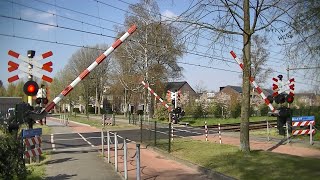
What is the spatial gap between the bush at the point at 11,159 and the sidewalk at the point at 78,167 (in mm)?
1786

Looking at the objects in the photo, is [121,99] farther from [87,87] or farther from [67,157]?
[67,157]

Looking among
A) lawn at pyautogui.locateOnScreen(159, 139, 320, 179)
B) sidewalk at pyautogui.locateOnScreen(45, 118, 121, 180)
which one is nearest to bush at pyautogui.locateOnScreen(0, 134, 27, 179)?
sidewalk at pyautogui.locateOnScreen(45, 118, 121, 180)

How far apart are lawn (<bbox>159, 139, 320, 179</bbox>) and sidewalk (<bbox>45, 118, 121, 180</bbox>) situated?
2.79 m

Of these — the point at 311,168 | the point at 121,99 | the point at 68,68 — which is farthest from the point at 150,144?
the point at 121,99

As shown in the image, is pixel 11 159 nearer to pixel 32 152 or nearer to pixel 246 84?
pixel 32 152

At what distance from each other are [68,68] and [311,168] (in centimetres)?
5862

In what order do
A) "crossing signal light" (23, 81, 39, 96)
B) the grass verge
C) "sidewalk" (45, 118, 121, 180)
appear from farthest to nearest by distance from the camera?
"crossing signal light" (23, 81, 39, 96)
"sidewalk" (45, 118, 121, 180)
the grass verge

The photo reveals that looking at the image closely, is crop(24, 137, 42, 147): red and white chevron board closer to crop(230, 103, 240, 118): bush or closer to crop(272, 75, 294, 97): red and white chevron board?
crop(272, 75, 294, 97): red and white chevron board

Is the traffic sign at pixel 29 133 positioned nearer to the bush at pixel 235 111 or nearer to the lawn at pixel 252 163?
the lawn at pixel 252 163

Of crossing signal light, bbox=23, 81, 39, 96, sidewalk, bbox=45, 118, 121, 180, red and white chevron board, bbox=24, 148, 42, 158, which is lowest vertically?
sidewalk, bbox=45, 118, 121, 180

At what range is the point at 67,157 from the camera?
13.6 metres

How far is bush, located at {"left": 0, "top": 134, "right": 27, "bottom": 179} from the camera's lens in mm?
6914

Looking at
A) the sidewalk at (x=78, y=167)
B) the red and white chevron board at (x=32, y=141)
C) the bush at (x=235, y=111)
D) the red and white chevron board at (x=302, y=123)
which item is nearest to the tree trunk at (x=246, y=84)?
the sidewalk at (x=78, y=167)

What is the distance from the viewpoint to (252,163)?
35.1ft
